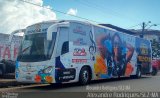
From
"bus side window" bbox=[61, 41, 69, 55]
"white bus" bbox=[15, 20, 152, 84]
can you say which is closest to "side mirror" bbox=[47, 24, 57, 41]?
"white bus" bbox=[15, 20, 152, 84]

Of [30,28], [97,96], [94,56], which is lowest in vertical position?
[97,96]

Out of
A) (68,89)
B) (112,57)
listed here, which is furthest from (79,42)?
(112,57)

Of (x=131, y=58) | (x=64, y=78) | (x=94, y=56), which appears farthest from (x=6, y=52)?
(x=64, y=78)

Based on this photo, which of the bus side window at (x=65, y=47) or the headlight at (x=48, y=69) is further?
the bus side window at (x=65, y=47)

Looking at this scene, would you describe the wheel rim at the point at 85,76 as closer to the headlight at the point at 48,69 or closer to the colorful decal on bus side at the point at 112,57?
the colorful decal on bus side at the point at 112,57

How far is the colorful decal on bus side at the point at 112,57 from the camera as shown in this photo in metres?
18.2

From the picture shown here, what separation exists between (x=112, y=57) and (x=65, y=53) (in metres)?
5.99

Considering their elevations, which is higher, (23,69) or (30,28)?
(30,28)

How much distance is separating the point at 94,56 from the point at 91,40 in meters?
0.93

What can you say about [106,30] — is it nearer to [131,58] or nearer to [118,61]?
[118,61]

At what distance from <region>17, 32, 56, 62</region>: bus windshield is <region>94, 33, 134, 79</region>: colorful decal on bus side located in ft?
13.3

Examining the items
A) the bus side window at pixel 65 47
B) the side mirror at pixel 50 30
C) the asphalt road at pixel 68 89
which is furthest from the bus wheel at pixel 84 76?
the side mirror at pixel 50 30

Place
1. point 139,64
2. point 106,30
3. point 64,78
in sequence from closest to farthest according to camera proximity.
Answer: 1. point 64,78
2. point 106,30
3. point 139,64

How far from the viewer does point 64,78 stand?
14.5 metres
